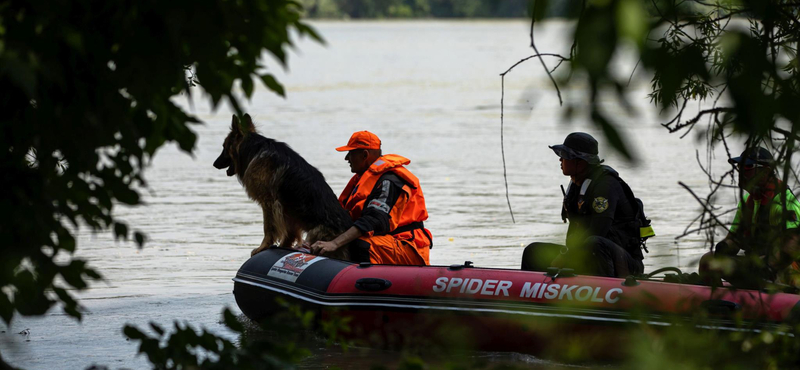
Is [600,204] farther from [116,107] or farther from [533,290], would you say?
[116,107]

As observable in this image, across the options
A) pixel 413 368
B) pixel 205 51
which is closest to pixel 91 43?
pixel 205 51

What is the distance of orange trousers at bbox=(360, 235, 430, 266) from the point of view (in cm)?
712

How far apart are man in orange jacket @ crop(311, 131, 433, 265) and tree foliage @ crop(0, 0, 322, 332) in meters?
3.87

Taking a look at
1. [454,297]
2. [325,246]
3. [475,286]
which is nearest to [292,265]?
[325,246]

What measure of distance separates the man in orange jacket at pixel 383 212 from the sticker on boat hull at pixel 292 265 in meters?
0.11

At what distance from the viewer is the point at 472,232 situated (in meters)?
11.4

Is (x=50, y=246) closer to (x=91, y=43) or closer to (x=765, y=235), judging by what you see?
(x=91, y=43)

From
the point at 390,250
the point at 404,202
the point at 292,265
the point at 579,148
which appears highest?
the point at 579,148

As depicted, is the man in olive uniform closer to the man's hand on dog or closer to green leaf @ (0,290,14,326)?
the man's hand on dog

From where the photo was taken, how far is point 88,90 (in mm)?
2820

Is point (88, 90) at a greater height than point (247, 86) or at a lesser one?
lesser

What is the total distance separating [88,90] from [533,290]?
3679 mm

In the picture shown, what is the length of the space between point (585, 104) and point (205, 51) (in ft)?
3.93

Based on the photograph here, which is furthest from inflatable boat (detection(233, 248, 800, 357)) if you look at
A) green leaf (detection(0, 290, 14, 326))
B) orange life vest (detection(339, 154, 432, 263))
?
green leaf (detection(0, 290, 14, 326))
